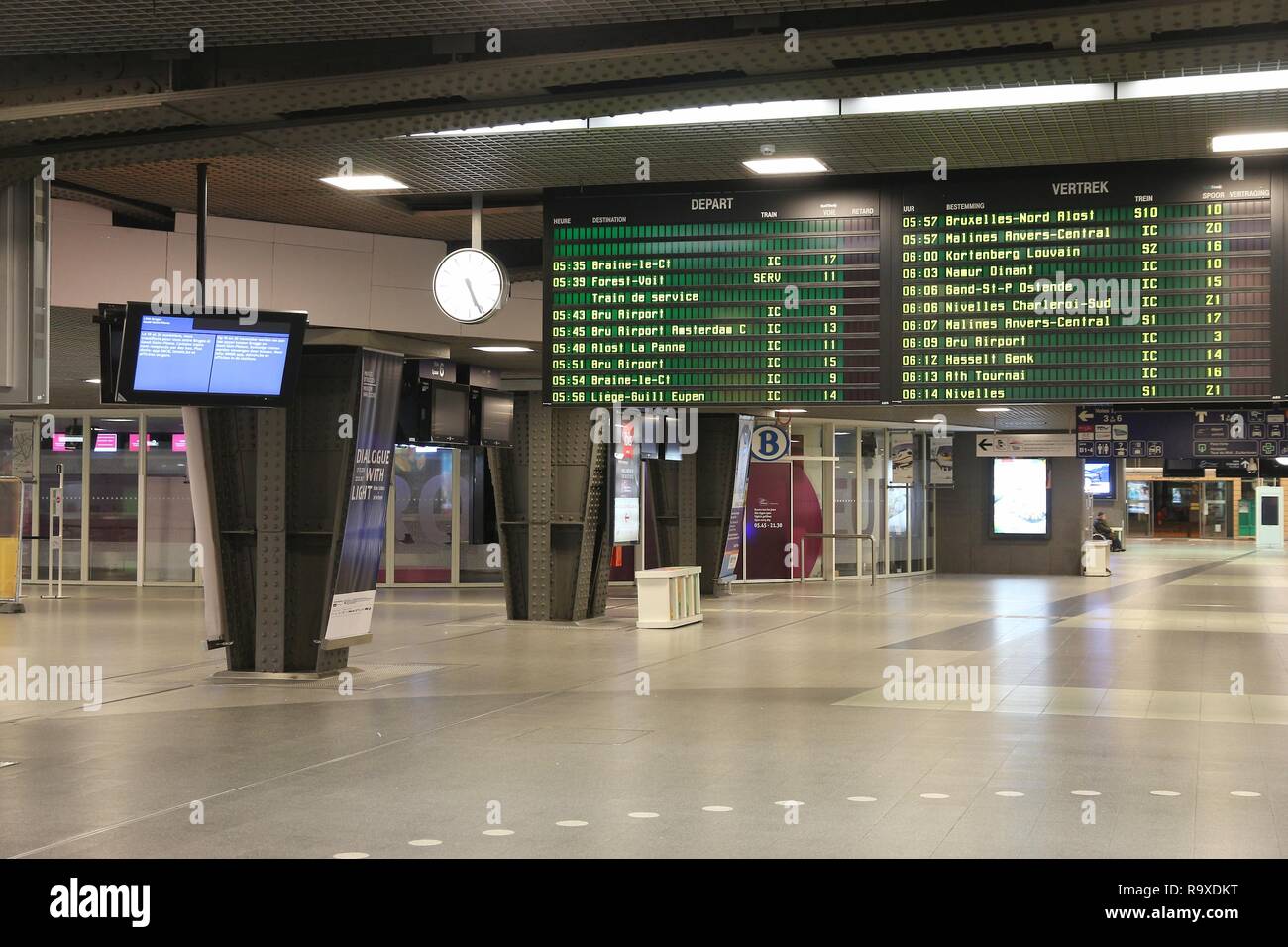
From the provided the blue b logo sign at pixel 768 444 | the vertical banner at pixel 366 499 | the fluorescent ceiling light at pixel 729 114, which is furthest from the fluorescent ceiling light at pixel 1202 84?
the blue b logo sign at pixel 768 444

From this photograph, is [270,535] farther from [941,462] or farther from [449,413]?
[941,462]

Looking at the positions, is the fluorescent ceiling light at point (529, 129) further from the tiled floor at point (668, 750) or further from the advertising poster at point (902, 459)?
the advertising poster at point (902, 459)

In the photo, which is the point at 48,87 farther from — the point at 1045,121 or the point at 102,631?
the point at 102,631

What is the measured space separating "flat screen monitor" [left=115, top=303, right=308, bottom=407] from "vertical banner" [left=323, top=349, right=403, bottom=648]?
1.74 meters

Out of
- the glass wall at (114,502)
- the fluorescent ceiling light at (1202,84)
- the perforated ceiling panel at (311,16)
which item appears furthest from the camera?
the glass wall at (114,502)

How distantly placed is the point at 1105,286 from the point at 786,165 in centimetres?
221

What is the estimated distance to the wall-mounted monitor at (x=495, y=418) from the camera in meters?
15.2

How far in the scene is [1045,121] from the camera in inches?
314

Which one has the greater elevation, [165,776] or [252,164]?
[252,164]

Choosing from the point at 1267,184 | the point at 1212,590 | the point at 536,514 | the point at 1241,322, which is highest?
the point at 1267,184

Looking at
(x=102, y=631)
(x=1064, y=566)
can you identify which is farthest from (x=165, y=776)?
(x=1064, y=566)

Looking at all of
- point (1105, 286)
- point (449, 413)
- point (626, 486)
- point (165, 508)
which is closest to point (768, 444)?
point (626, 486)

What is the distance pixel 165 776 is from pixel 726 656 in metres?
6.84

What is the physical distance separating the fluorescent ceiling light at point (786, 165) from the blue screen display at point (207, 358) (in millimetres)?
3448
